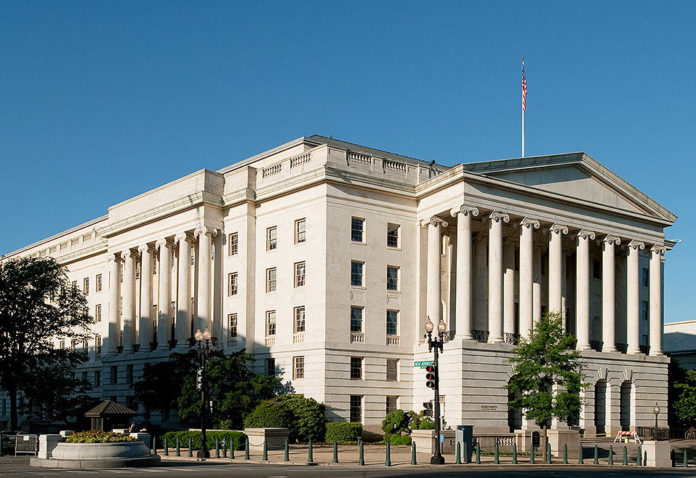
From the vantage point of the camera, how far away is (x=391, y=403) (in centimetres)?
5912

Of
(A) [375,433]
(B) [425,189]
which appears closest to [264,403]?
(A) [375,433]

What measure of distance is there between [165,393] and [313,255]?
44.8ft

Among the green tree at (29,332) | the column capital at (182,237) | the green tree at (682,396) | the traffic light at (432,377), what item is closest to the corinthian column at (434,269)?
the traffic light at (432,377)

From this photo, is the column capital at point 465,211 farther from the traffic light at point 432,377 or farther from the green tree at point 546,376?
the traffic light at point 432,377

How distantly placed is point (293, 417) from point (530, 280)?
18.6 meters

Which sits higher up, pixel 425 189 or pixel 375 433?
pixel 425 189

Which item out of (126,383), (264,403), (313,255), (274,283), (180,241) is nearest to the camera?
(264,403)

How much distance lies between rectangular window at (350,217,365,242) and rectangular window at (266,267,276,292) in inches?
266

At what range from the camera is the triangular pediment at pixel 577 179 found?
59625 millimetres

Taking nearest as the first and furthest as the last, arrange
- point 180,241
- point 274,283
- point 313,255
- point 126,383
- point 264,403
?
point 264,403 → point 313,255 → point 274,283 → point 180,241 → point 126,383

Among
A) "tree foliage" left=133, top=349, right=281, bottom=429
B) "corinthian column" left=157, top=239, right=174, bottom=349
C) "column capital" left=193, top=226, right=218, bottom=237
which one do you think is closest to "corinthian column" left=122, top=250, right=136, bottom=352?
"corinthian column" left=157, top=239, right=174, bottom=349

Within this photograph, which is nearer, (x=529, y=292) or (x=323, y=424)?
(x=323, y=424)

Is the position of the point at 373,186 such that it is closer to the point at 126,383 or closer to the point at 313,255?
the point at 313,255

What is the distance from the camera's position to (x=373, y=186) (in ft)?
194
